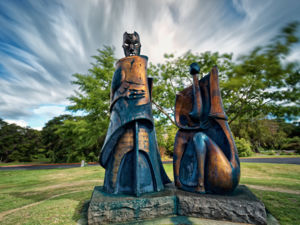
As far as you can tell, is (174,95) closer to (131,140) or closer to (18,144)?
(131,140)

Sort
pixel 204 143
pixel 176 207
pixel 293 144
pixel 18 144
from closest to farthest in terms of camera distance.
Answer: pixel 176 207
pixel 204 143
pixel 293 144
pixel 18 144

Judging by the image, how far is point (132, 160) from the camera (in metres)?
3.68

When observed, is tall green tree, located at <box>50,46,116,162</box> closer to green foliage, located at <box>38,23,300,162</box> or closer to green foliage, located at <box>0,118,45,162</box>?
green foliage, located at <box>38,23,300,162</box>

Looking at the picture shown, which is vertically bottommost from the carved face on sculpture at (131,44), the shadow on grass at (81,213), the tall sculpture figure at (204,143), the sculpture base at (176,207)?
the shadow on grass at (81,213)

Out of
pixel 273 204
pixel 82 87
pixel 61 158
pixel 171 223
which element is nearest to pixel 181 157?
pixel 171 223

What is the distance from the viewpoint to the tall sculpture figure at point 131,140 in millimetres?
A: 3586

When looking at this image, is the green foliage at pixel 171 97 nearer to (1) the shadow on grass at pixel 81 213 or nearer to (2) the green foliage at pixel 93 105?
(2) the green foliage at pixel 93 105

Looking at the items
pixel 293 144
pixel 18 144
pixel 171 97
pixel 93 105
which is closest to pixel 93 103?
pixel 93 105

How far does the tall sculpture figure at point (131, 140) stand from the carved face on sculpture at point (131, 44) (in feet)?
1.23

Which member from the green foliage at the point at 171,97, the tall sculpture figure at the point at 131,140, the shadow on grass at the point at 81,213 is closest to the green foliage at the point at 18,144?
the green foliage at the point at 171,97

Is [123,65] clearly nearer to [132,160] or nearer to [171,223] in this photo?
[132,160]

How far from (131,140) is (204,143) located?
162cm

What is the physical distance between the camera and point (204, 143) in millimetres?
3645

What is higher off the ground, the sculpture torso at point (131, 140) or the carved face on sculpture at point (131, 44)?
the carved face on sculpture at point (131, 44)
